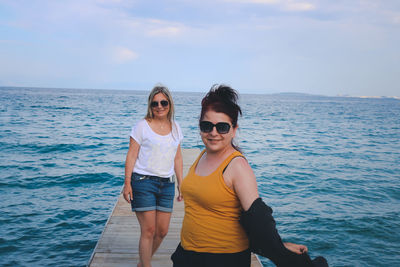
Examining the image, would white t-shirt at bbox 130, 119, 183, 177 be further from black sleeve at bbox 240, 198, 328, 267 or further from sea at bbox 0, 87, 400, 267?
black sleeve at bbox 240, 198, 328, 267

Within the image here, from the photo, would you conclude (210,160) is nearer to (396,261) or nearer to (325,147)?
(396,261)

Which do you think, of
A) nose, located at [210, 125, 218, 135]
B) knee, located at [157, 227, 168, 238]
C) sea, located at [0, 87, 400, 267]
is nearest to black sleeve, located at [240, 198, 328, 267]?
nose, located at [210, 125, 218, 135]

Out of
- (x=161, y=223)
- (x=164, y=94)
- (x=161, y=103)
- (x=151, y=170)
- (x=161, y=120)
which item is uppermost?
(x=164, y=94)

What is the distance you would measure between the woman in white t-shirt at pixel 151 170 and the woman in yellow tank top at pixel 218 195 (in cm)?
140

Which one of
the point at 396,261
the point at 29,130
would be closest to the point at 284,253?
the point at 396,261

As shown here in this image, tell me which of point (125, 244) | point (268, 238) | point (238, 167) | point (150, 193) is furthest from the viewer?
point (125, 244)

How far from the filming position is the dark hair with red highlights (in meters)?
1.98

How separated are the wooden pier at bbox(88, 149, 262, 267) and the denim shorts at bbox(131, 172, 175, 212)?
1.12m

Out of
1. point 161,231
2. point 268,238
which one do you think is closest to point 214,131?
point 268,238

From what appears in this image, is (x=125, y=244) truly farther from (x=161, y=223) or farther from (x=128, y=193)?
(x=128, y=193)

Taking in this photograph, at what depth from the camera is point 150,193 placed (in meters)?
3.46

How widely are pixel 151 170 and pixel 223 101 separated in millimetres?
1724

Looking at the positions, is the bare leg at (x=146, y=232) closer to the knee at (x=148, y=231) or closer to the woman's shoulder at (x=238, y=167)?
the knee at (x=148, y=231)

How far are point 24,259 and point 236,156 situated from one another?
19.8ft
